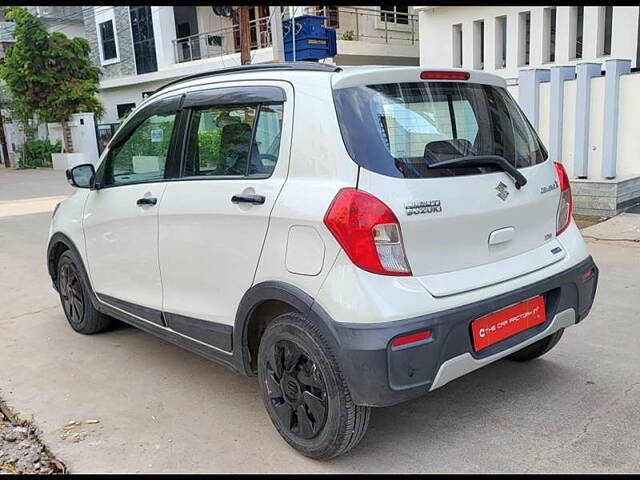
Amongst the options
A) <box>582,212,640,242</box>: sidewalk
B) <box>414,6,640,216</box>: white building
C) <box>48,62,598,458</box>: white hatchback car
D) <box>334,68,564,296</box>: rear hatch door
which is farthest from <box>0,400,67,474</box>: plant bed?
<box>582,212,640,242</box>: sidewalk

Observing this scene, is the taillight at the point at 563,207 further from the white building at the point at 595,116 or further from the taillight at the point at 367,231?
the white building at the point at 595,116

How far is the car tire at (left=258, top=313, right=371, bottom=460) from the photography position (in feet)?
8.74

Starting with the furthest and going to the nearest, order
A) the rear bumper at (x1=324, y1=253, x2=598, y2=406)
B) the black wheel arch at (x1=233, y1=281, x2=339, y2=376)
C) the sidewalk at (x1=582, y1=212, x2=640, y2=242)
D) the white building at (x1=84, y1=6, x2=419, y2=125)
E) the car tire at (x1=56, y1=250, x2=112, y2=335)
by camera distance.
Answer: the white building at (x1=84, y1=6, x2=419, y2=125)
the sidewalk at (x1=582, y1=212, x2=640, y2=242)
the car tire at (x1=56, y1=250, x2=112, y2=335)
the black wheel arch at (x1=233, y1=281, x2=339, y2=376)
the rear bumper at (x1=324, y1=253, x2=598, y2=406)

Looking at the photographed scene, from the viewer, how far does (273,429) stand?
3.22 m

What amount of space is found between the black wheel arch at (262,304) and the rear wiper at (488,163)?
0.83 m

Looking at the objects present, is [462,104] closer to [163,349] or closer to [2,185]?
[163,349]

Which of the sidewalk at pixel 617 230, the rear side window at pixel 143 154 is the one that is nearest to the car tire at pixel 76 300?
the rear side window at pixel 143 154

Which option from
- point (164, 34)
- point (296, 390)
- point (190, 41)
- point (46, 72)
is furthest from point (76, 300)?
point (164, 34)

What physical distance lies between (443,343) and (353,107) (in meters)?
1.12

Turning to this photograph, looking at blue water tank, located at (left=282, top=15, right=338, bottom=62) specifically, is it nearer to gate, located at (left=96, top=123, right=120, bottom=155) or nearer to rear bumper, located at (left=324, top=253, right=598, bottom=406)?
rear bumper, located at (left=324, top=253, right=598, bottom=406)

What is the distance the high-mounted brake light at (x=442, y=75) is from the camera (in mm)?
2920

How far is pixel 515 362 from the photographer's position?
3.87 metres

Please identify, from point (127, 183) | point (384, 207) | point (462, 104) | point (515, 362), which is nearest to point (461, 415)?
point (515, 362)

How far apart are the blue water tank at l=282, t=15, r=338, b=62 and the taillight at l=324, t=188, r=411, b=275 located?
389 inches
